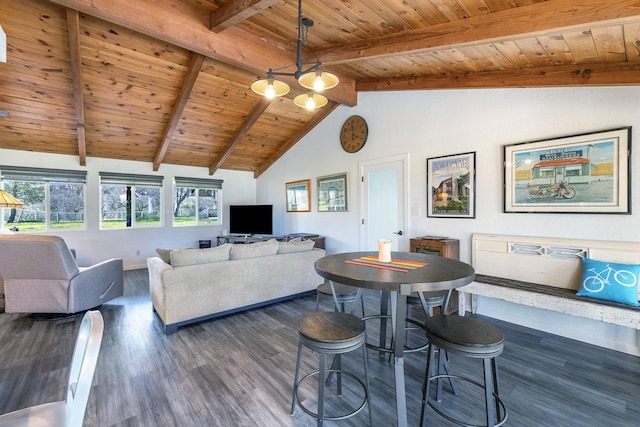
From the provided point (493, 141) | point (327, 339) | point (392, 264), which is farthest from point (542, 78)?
point (327, 339)

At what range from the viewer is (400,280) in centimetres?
149

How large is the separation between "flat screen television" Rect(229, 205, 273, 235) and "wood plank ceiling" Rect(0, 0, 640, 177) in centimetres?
169

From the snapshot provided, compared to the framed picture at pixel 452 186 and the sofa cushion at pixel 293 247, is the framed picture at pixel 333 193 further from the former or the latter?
the framed picture at pixel 452 186

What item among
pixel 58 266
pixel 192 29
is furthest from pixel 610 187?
pixel 58 266

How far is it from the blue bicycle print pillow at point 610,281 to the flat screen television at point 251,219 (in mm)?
5100

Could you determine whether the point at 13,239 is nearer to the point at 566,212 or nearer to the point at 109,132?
the point at 109,132

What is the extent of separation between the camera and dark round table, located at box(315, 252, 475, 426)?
145 centimetres

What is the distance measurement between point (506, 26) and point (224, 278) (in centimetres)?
342

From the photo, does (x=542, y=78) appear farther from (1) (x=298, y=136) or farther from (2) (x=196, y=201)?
(2) (x=196, y=201)

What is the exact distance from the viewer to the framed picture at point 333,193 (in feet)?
16.3

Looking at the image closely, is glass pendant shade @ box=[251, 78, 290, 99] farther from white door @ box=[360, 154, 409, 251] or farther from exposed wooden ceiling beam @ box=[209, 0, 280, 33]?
white door @ box=[360, 154, 409, 251]

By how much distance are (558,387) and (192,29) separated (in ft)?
14.5

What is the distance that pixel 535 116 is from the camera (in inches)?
114

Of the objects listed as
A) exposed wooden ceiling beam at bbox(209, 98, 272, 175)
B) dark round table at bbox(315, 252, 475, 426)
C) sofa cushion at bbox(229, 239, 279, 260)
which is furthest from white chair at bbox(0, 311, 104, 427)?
exposed wooden ceiling beam at bbox(209, 98, 272, 175)
